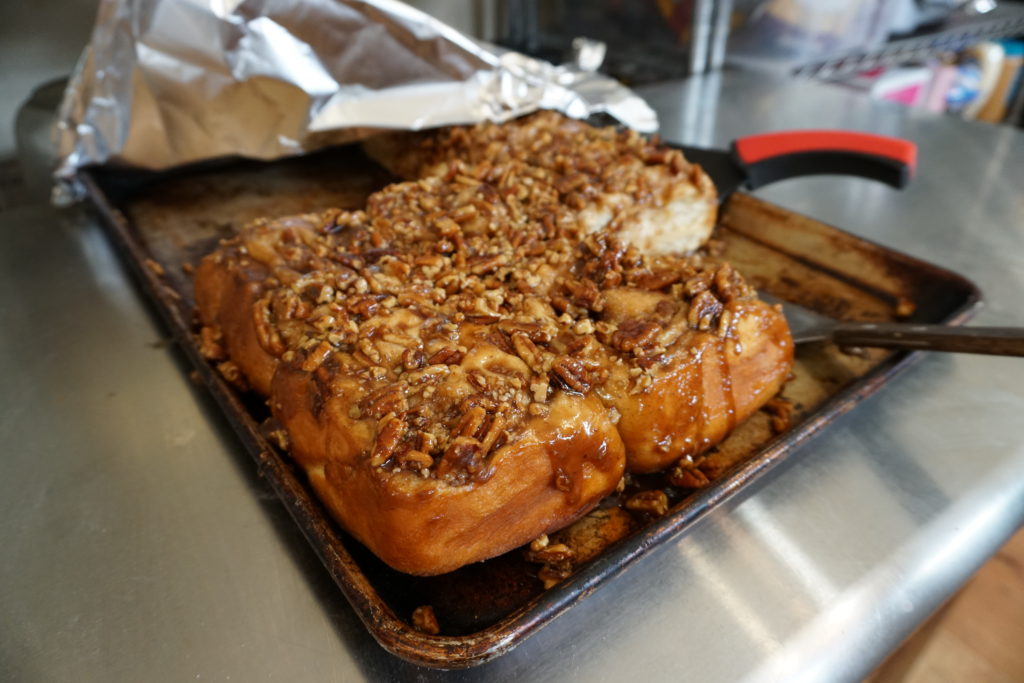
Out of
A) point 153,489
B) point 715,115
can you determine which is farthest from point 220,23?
point 715,115

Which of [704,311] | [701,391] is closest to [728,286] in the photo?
[704,311]

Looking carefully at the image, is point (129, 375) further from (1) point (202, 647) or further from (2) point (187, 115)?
(2) point (187, 115)

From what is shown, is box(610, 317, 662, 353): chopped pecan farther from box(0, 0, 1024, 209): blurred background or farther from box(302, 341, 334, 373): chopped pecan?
box(0, 0, 1024, 209): blurred background

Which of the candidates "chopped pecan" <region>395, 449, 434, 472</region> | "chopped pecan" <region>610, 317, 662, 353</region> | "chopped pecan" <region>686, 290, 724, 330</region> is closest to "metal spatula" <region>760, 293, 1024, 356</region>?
"chopped pecan" <region>686, 290, 724, 330</region>

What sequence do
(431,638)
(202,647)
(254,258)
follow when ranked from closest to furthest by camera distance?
(431,638), (202,647), (254,258)

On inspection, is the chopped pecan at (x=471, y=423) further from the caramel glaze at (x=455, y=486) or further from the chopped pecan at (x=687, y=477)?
the chopped pecan at (x=687, y=477)
